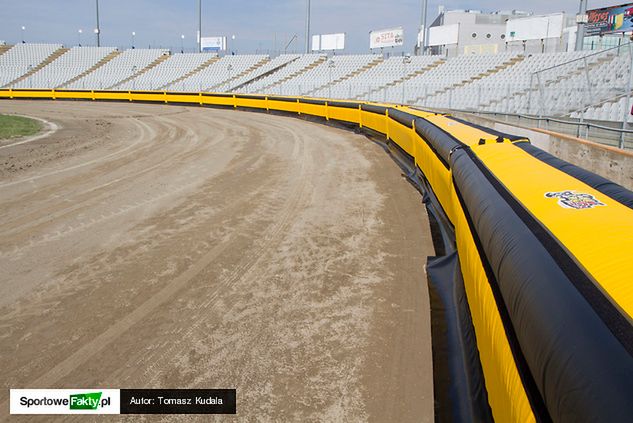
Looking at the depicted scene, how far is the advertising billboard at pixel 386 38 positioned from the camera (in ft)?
172

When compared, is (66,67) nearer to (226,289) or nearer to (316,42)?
(316,42)

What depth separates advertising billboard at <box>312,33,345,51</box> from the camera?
6016cm

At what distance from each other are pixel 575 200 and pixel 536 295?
133 cm

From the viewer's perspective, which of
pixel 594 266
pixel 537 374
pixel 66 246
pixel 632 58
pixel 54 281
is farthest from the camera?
pixel 632 58

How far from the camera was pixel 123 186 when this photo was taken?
28.2ft

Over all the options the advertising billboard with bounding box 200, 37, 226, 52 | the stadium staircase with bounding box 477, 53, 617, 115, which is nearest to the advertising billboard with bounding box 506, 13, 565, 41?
the stadium staircase with bounding box 477, 53, 617, 115

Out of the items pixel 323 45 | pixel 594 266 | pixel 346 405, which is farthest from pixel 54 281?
pixel 323 45

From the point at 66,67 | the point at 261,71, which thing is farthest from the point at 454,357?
the point at 66,67

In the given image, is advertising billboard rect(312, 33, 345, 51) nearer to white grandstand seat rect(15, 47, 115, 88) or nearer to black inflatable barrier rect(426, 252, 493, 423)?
white grandstand seat rect(15, 47, 115, 88)

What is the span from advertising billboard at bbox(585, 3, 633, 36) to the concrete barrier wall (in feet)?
84.6

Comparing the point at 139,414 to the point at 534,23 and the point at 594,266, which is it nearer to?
the point at 594,266

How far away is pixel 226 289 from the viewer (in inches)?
175

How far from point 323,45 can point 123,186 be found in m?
58.8

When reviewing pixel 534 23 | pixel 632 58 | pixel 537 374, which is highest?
pixel 534 23
